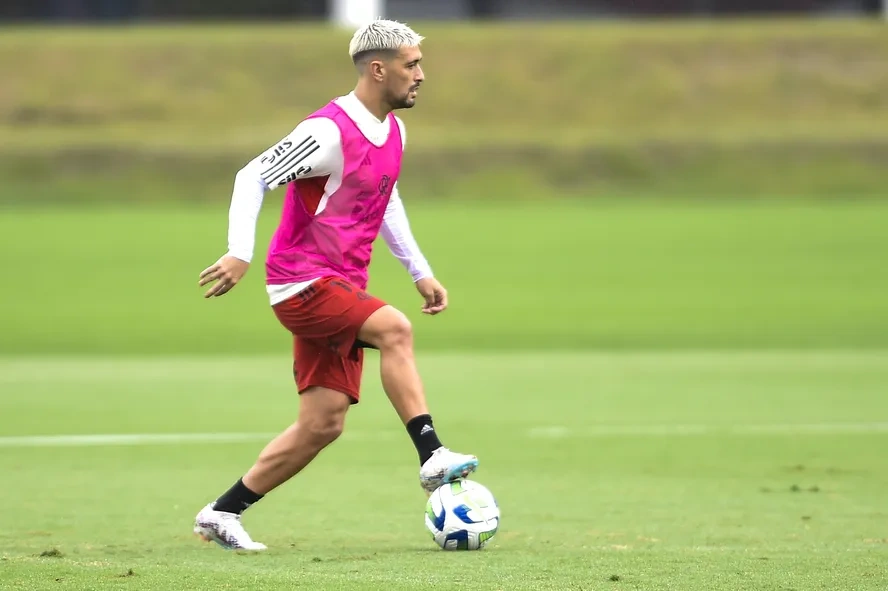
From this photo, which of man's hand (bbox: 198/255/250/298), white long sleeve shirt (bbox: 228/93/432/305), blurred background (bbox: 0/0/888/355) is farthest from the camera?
blurred background (bbox: 0/0/888/355)

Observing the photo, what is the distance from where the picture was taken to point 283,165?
630 centimetres

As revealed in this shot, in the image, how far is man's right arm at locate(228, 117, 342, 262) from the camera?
6277 millimetres

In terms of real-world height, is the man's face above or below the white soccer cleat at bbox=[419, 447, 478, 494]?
A: above

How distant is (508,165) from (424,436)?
1173 inches

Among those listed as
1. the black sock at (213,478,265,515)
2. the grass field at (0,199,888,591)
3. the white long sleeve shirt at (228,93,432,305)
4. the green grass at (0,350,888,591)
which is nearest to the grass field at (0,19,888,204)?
the grass field at (0,199,888,591)

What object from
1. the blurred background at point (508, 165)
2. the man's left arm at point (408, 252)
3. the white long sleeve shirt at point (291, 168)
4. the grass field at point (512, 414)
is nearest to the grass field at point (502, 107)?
the blurred background at point (508, 165)

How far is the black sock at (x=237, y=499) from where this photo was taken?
669cm

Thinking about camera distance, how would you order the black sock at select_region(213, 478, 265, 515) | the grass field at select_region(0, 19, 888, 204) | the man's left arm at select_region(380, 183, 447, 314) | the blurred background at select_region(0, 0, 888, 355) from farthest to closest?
the grass field at select_region(0, 19, 888, 204) → the blurred background at select_region(0, 0, 888, 355) → the man's left arm at select_region(380, 183, 447, 314) → the black sock at select_region(213, 478, 265, 515)

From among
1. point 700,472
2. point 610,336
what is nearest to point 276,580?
point 700,472

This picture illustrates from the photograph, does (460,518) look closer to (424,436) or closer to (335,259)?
(424,436)

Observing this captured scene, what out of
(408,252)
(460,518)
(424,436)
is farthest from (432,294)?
(460,518)

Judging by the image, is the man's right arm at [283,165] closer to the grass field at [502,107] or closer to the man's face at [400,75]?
the man's face at [400,75]

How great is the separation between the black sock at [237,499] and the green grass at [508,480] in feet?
0.67

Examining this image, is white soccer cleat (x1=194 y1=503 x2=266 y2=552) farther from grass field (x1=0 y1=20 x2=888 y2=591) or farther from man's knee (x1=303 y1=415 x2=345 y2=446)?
man's knee (x1=303 y1=415 x2=345 y2=446)
